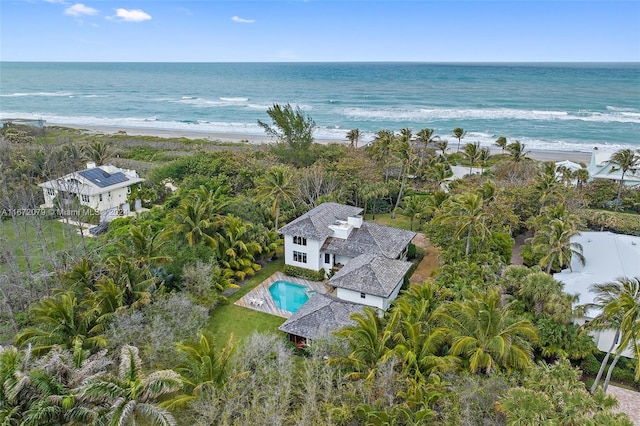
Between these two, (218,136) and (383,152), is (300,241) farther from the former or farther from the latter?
(218,136)

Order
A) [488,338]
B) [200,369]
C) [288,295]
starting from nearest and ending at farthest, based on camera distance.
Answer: [200,369] → [488,338] → [288,295]

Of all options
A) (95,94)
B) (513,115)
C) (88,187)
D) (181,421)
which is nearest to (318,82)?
(95,94)

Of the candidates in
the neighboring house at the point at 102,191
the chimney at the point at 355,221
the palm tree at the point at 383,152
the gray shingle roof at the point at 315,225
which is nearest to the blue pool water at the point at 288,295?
the gray shingle roof at the point at 315,225

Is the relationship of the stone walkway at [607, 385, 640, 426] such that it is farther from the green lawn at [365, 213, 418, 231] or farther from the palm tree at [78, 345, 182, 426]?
the green lawn at [365, 213, 418, 231]

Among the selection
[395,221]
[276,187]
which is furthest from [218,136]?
[276,187]

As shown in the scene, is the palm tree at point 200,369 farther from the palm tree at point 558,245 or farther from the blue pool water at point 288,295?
the palm tree at point 558,245

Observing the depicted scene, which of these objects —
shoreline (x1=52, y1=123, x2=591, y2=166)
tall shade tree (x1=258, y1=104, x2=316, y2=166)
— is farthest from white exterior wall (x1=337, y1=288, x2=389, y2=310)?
shoreline (x1=52, y1=123, x2=591, y2=166)
